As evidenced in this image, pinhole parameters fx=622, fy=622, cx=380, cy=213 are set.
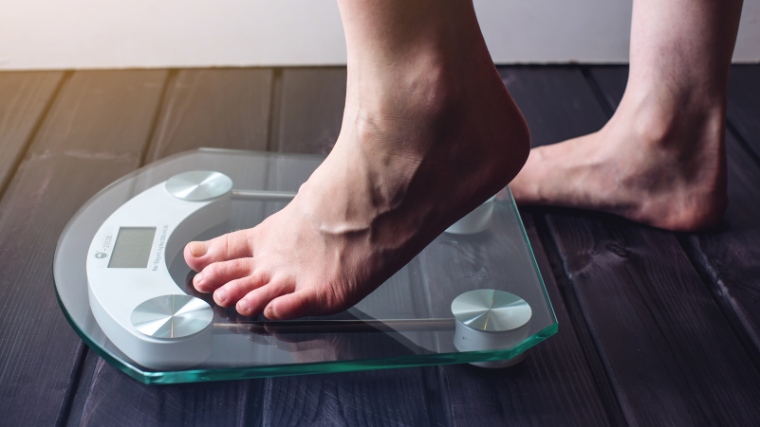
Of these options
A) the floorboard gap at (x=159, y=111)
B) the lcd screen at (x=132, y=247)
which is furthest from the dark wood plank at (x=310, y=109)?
the lcd screen at (x=132, y=247)

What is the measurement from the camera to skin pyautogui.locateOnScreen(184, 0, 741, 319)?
2.12 ft

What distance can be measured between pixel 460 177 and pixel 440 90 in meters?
0.12

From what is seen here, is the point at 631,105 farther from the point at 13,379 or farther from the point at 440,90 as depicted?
the point at 13,379

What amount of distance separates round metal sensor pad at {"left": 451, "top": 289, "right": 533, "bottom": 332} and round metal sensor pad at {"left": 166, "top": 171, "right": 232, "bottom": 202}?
39 centimetres

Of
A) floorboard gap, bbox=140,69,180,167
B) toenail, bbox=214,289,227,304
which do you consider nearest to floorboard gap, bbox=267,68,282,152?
floorboard gap, bbox=140,69,180,167

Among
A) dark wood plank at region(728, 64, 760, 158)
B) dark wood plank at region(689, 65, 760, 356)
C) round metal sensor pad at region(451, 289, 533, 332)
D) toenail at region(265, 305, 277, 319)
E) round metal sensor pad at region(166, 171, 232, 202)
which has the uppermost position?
toenail at region(265, 305, 277, 319)

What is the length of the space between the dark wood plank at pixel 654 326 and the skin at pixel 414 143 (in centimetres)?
15

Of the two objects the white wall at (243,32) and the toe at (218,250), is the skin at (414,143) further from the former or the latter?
the white wall at (243,32)

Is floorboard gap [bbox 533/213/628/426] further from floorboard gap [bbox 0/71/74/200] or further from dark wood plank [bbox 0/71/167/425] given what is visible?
floorboard gap [bbox 0/71/74/200]

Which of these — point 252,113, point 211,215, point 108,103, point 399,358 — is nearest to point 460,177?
point 399,358

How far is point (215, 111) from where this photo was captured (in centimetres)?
131

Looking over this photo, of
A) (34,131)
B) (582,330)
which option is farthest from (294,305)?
(34,131)

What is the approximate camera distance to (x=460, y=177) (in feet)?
2.38

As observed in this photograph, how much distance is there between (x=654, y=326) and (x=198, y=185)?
65 centimetres
